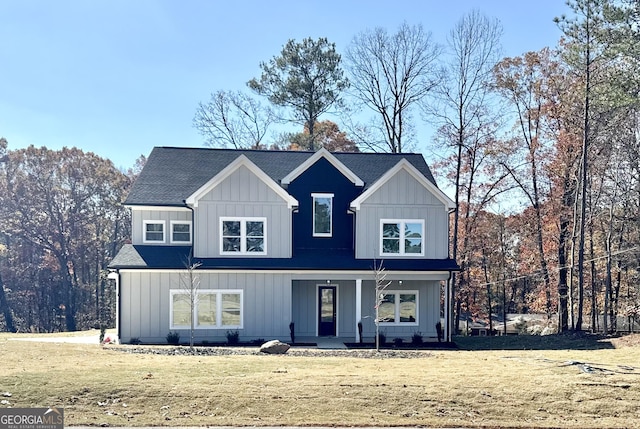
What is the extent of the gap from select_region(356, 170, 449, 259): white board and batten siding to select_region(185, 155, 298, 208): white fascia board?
3090 millimetres

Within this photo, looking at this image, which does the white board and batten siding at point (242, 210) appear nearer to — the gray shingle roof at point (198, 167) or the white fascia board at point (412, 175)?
the gray shingle roof at point (198, 167)

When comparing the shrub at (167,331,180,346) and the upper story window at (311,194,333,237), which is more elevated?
the upper story window at (311,194,333,237)

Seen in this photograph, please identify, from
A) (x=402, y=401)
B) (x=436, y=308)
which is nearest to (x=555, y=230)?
(x=436, y=308)

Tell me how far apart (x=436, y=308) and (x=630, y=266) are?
1381cm

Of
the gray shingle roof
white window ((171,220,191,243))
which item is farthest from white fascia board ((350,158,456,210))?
white window ((171,220,191,243))

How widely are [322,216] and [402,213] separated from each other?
11.1 ft

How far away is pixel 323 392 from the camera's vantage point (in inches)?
447

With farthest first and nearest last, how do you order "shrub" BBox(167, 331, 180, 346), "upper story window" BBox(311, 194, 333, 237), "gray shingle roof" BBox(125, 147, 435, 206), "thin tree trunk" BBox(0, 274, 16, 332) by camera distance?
1. "thin tree trunk" BBox(0, 274, 16, 332)
2. "upper story window" BBox(311, 194, 333, 237)
3. "gray shingle roof" BBox(125, 147, 435, 206)
4. "shrub" BBox(167, 331, 180, 346)

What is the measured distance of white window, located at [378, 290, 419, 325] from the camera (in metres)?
23.8

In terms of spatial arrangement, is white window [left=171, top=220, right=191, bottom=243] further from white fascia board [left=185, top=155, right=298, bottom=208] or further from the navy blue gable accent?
the navy blue gable accent

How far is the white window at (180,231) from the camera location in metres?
23.9

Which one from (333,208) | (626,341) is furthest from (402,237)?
(626,341)

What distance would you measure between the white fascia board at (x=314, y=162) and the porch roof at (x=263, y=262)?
3.15 m

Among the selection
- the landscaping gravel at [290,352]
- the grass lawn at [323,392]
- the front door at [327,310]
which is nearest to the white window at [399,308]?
the front door at [327,310]
